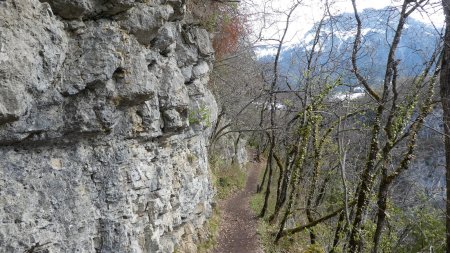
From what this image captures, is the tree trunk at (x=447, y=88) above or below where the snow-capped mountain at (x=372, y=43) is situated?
below

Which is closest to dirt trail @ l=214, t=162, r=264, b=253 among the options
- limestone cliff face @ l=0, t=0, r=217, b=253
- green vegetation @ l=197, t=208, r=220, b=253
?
green vegetation @ l=197, t=208, r=220, b=253

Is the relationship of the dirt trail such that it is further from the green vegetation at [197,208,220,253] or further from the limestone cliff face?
the limestone cliff face

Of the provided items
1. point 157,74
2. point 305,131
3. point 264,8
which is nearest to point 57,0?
point 157,74

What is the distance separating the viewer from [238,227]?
47.9ft

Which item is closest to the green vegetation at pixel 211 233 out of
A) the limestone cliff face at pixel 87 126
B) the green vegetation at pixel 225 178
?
the limestone cliff face at pixel 87 126

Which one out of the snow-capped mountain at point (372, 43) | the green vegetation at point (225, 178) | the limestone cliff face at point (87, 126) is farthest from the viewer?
the green vegetation at point (225, 178)

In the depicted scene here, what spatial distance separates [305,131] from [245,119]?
55.7ft

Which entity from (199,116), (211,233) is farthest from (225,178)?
(199,116)

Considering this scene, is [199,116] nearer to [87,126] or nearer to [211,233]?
[211,233]

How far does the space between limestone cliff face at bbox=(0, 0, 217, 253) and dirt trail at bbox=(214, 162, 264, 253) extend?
407cm

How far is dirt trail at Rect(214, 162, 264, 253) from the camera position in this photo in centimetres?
1253

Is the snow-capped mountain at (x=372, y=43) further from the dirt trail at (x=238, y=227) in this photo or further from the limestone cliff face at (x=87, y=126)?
the dirt trail at (x=238, y=227)

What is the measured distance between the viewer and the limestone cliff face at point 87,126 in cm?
444

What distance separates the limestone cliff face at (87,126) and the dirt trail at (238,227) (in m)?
4.07
